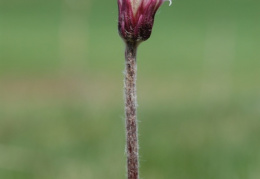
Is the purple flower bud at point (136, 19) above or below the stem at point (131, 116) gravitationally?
above

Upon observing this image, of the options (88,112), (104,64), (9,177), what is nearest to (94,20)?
(104,64)

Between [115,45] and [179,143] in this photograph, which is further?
[115,45]

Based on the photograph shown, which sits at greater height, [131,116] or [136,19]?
[136,19]

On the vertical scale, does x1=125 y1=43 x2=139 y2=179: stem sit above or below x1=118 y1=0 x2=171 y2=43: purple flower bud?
below

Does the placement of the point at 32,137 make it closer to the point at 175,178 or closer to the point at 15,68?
the point at 175,178
